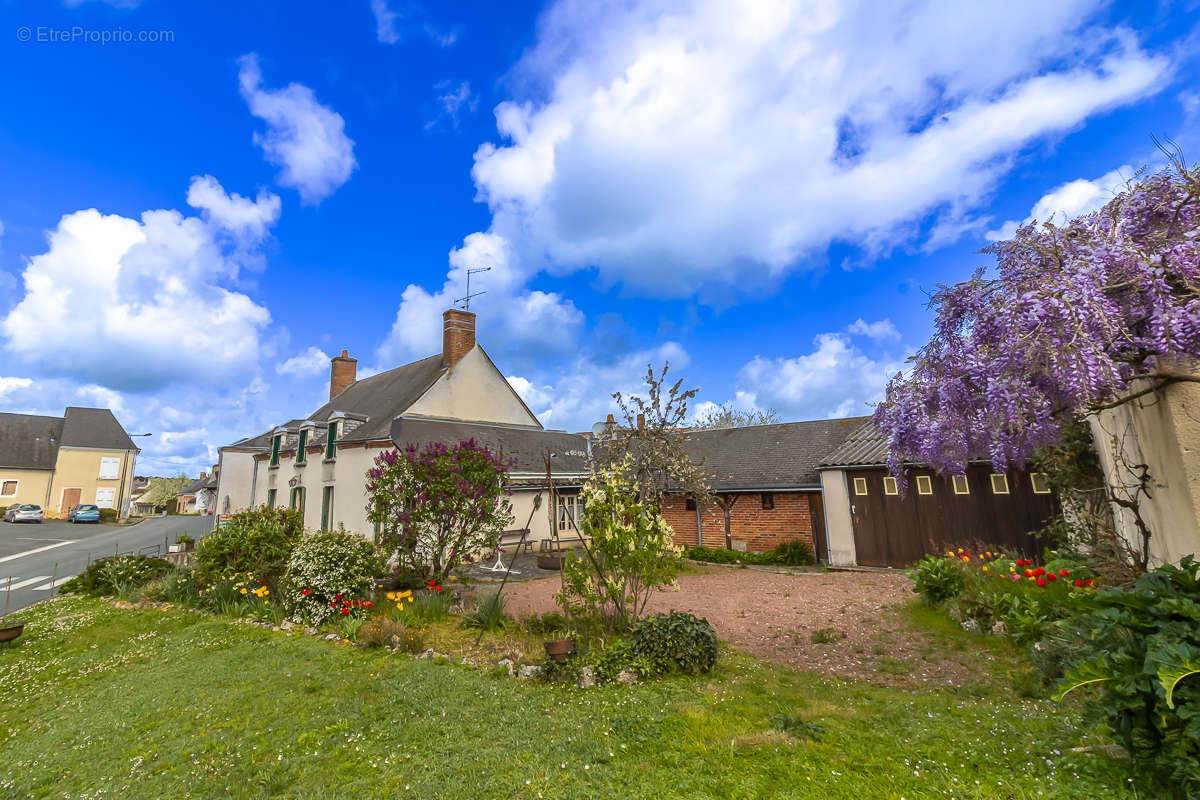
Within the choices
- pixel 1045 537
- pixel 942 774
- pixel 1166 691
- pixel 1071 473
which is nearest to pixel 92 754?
pixel 942 774

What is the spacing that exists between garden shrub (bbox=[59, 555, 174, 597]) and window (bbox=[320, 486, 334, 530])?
5024 millimetres

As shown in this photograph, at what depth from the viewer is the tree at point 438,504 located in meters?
10.1

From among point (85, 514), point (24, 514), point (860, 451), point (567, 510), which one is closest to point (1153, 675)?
point (860, 451)

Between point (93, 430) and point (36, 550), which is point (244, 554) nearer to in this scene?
point (36, 550)

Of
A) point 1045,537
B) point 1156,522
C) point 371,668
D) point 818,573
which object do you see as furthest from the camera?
point 818,573

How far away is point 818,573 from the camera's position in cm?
1382

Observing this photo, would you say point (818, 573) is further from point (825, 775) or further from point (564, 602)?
point (825, 775)

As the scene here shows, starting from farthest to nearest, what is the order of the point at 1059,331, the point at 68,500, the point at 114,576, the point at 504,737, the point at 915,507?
the point at 68,500, the point at 915,507, the point at 114,576, the point at 504,737, the point at 1059,331

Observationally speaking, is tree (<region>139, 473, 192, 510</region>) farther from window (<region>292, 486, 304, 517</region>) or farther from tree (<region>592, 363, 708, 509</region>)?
tree (<region>592, 363, 708, 509</region>)

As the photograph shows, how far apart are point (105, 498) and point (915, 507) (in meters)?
50.8

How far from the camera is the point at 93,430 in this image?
3800 centimetres

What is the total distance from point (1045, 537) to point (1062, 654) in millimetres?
8580

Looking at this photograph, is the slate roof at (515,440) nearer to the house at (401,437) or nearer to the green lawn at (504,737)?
the house at (401,437)

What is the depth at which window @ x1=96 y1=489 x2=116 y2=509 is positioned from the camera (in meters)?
37.2
